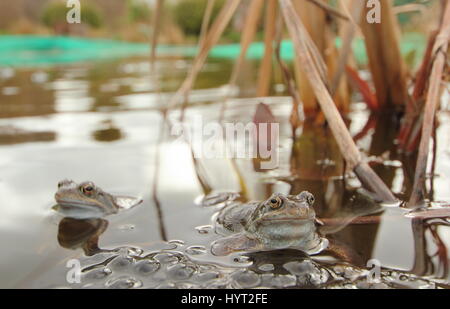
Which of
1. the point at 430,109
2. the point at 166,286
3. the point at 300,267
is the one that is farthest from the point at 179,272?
the point at 430,109

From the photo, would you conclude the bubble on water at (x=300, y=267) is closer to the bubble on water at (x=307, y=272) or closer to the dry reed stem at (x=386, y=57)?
the bubble on water at (x=307, y=272)

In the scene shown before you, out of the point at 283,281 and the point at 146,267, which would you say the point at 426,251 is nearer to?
the point at 283,281

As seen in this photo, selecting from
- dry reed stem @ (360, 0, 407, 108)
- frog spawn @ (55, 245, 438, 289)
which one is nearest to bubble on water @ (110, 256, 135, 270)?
frog spawn @ (55, 245, 438, 289)

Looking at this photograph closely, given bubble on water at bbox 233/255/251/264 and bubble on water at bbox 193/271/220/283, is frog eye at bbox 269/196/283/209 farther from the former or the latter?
bubble on water at bbox 193/271/220/283

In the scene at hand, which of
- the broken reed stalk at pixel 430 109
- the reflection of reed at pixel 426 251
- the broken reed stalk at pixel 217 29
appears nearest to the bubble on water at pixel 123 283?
the reflection of reed at pixel 426 251

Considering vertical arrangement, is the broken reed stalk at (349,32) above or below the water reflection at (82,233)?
above

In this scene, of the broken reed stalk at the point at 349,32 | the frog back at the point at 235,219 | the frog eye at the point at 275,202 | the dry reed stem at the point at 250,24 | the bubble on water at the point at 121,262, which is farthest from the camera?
the dry reed stem at the point at 250,24
